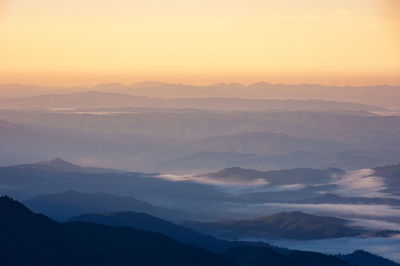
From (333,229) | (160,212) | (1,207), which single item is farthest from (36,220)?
(160,212)

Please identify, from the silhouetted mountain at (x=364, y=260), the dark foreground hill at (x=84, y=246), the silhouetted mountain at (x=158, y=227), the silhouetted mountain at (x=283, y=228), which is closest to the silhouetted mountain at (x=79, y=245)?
the dark foreground hill at (x=84, y=246)

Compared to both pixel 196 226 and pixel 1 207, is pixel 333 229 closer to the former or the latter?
pixel 196 226

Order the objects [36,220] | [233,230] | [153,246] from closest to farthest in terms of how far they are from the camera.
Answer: [36,220] < [153,246] < [233,230]

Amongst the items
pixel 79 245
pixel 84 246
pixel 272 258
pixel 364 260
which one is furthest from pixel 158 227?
pixel 79 245

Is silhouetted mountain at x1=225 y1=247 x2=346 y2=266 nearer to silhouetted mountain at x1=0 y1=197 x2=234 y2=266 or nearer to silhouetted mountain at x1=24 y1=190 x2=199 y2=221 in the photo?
silhouetted mountain at x1=0 y1=197 x2=234 y2=266

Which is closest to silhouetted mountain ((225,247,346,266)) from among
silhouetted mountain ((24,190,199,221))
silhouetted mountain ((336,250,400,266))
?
silhouetted mountain ((336,250,400,266))

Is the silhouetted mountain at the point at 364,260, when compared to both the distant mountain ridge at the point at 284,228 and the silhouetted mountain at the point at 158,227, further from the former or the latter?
the distant mountain ridge at the point at 284,228
